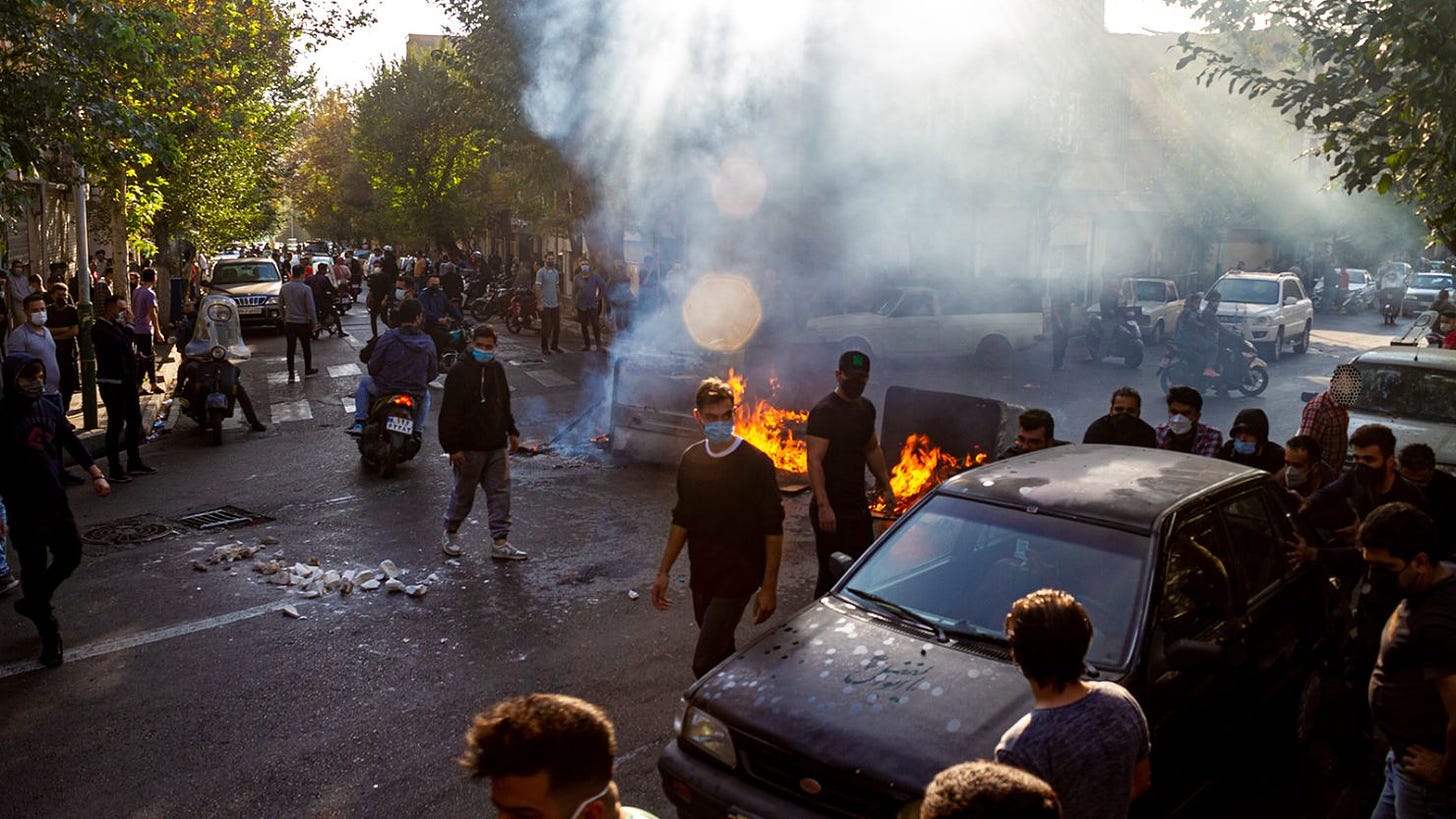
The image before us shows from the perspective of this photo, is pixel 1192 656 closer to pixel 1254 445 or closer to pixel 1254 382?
pixel 1254 445

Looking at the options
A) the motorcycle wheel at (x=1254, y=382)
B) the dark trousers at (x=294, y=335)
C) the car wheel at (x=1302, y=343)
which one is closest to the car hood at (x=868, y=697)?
the dark trousers at (x=294, y=335)

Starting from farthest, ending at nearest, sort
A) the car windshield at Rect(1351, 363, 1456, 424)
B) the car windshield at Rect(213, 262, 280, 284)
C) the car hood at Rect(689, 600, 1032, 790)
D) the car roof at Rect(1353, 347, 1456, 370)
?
the car windshield at Rect(213, 262, 280, 284)
the car roof at Rect(1353, 347, 1456, 370)
the car windshield at Rect(1351, 363, 1456, 424)
the car hood at Rect(689, 600, 1032, 790)

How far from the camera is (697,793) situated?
12.6 ft

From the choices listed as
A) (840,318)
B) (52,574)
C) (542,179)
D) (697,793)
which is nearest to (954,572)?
(697,793)

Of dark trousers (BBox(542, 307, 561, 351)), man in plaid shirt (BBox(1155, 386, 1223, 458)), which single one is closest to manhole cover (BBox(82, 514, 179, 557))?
man in plaid shirt (BBox(1155, 386, 1223, 458))

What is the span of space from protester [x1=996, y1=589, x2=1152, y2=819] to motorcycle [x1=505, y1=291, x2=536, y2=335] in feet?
76.6

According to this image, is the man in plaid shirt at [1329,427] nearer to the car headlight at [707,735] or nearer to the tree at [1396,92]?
the tree at [1396,92]

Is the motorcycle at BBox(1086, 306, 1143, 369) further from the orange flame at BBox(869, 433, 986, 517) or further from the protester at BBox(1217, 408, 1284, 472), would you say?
the protester at BBox(1217, 408, 1284, 472)

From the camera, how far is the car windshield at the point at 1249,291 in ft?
75.5

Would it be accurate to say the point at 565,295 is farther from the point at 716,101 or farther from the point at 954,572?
the point at 954,572

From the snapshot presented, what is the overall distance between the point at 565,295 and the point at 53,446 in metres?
29.9

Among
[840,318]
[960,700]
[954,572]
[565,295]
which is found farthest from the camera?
[565,295]

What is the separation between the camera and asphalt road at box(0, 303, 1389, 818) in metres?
4.91

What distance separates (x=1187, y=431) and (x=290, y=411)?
11646mm
